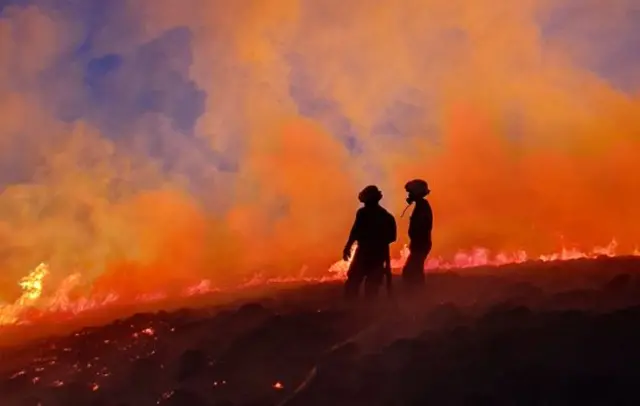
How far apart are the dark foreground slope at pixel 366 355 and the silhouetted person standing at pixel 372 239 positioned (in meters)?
Answer: 0.70

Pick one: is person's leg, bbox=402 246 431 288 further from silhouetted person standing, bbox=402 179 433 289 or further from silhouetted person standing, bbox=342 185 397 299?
silhouetted person standing, bbox=342 185 397 299

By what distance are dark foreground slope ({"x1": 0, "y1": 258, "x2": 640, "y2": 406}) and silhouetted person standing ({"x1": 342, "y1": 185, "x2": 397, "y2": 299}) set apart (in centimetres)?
70

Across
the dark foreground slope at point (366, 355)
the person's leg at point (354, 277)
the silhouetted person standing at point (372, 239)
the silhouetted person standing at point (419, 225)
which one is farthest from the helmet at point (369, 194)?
the dark foreground slope at point (366, 355)

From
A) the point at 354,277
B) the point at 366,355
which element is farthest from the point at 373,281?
the point at 366,355

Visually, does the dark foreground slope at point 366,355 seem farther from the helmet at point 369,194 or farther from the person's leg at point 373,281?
the helmet at point 369,194

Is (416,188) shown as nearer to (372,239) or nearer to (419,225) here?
(419,225)

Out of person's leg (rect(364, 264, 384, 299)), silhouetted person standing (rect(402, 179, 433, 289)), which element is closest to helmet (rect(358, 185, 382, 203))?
silhouetted person standing (rect(402, 179, 433, 289))

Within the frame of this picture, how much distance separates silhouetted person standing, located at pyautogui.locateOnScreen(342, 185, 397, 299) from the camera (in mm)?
13203

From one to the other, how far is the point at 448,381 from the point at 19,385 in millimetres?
7404

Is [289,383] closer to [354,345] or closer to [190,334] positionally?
[354,345]

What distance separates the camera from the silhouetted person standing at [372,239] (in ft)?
43.3

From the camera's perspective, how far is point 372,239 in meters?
13.2

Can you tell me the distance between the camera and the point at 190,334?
1255cm

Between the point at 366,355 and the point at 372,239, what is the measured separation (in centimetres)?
415
